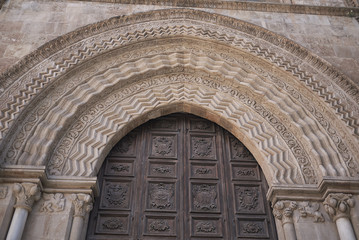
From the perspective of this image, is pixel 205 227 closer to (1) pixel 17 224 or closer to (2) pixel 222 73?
(1) pixel 17 224

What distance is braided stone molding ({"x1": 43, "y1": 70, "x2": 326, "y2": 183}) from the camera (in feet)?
13.7

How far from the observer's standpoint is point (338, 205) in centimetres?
377

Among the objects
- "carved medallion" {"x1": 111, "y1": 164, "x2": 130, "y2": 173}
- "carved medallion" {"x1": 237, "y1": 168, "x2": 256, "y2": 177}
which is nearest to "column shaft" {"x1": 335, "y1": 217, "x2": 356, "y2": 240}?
"carved medallion" {"x1": 237, "y1": 168, "x2": 256, "y2": 177}

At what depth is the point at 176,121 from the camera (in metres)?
5.15

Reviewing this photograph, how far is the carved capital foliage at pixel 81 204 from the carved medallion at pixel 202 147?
63.1 inches

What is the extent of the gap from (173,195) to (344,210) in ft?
6.60

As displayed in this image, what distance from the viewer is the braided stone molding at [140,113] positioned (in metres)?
4.18

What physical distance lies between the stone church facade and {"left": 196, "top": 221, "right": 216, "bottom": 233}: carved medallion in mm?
776

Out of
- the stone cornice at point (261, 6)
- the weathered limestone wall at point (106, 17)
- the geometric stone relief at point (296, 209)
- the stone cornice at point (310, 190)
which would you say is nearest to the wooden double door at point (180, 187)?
the geometric stone relief at point (296, 209)

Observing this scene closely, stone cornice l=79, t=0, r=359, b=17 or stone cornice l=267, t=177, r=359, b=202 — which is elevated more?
stone cornice l=79, t=0, r=359, b=17

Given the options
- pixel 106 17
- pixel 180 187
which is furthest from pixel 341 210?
pixel 106 17

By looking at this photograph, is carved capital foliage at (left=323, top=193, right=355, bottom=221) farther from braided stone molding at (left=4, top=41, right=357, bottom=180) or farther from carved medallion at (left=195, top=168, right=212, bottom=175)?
carved medallion at (left=195, top=168, right=212, bottom=175)

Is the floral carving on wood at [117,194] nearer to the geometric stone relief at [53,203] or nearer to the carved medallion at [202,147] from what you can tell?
the geometric stone relief at [53,203]

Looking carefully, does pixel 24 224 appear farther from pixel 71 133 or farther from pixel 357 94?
pixel 357 94
